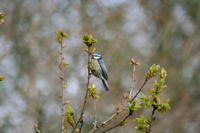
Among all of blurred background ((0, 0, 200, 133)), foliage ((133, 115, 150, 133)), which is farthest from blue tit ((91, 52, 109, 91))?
blurred background ((0, 0, 200, 133))

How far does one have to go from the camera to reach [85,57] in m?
9.97

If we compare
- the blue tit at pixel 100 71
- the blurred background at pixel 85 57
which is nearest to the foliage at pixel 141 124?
Result: the blue tit at pixel 100 71

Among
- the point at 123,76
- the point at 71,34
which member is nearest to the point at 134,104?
the point at 123,76

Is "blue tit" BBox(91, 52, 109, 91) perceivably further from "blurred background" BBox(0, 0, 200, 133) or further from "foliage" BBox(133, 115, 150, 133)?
"blurred background" BBox(0, 0, 200, 133)

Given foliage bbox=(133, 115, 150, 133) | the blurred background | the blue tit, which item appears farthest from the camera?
the blurred background

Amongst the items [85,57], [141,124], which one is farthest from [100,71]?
[85,57]

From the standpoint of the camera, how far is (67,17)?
11234 mm

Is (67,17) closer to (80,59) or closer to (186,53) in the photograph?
(80,59)

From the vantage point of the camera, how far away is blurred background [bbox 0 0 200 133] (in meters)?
9.59

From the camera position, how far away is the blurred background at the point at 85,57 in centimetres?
959

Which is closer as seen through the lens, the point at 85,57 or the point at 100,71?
the point at 100,71

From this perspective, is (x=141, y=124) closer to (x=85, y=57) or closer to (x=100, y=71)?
(x=100, y=71)

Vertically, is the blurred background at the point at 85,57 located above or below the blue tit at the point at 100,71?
above

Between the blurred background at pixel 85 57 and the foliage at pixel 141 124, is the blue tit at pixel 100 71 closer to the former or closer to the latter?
the foliage at pixel 141 124
